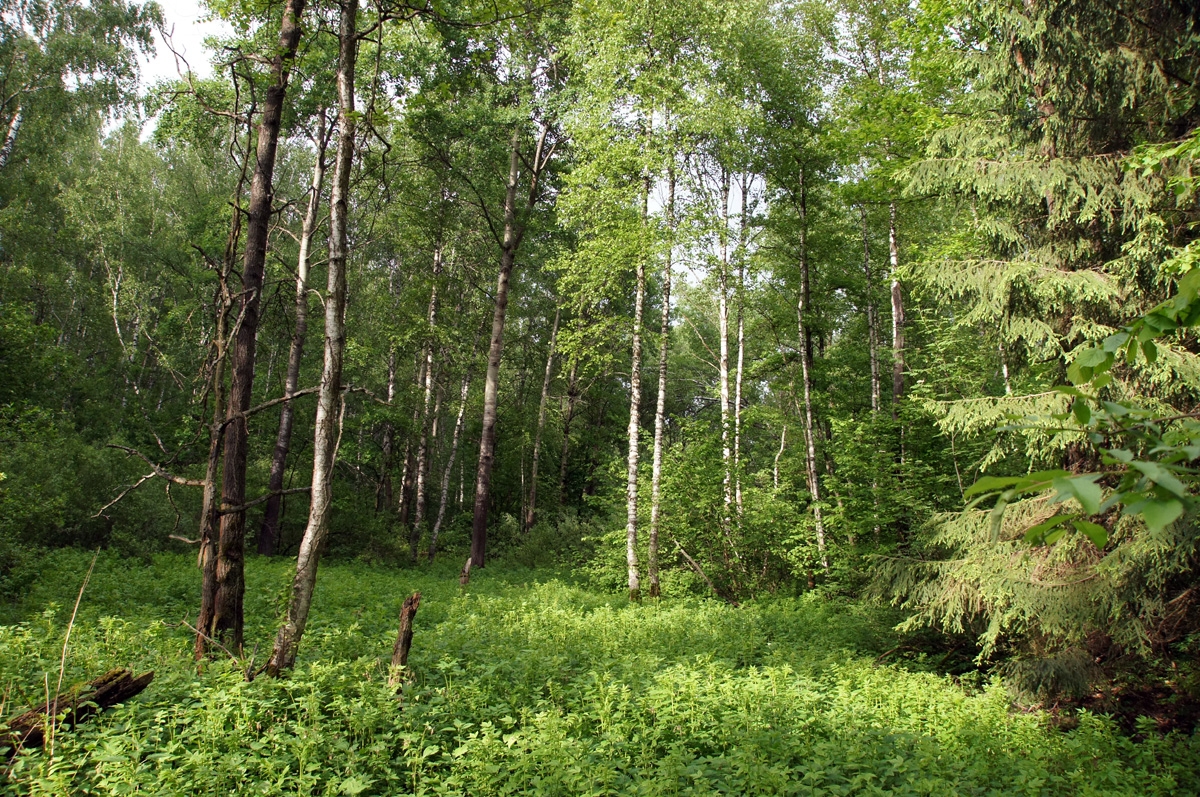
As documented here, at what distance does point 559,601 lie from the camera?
36.8ft

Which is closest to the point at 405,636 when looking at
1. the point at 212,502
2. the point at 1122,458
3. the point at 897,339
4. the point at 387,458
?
the point at 212,502

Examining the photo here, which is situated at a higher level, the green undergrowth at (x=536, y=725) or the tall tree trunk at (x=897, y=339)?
the tall tree trunk at (x=897, y=339)

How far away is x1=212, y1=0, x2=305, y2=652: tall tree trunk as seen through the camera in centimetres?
581

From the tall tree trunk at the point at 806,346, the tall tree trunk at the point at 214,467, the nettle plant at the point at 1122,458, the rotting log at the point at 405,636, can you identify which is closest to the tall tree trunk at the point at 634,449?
the tall tree trunk at the point at 806,346

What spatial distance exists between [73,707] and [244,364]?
2.98m

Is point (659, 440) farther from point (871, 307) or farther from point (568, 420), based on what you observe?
point (568, 420)

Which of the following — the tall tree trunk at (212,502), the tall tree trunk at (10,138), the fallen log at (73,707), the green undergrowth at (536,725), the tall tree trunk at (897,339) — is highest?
the tall tree trunk at (10,138)

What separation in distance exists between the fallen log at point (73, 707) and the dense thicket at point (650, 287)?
0.99 m

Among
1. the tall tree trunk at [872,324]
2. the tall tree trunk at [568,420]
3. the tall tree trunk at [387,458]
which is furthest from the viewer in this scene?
the tall tree trunk at [568,420]

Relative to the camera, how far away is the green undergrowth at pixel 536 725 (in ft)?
12.7

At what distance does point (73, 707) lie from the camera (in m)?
4.17

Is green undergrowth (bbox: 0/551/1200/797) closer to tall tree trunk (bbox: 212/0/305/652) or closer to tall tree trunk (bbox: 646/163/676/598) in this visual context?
tall tree trunk (bbox: 212/0/305/652)

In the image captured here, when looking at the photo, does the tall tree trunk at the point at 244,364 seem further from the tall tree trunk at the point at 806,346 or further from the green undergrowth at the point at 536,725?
the tall tree trunk at the point at 806,346

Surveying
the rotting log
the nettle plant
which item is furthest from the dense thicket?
the rotting log
